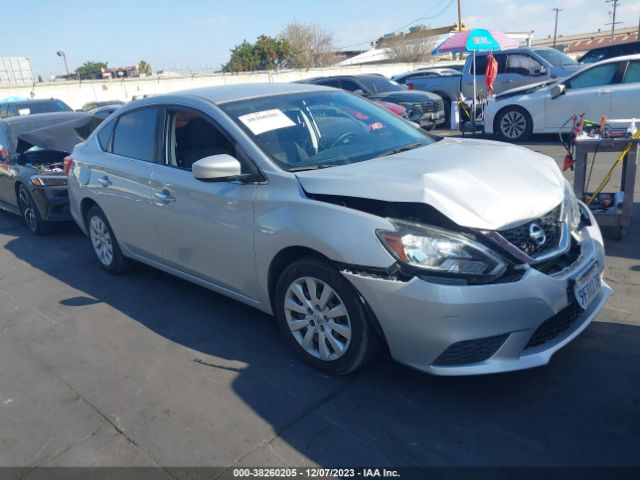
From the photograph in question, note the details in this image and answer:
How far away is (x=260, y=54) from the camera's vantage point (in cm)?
5394

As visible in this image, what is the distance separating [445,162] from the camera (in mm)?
3406

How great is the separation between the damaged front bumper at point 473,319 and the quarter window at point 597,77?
27.3 feet

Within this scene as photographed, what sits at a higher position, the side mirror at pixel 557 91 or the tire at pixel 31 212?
the side mirror at pixel 557 91

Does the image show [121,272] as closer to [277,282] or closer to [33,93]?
[277,282]

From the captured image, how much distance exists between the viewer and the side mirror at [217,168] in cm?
341

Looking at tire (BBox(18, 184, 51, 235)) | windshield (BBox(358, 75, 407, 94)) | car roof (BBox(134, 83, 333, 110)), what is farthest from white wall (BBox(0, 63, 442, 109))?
car roof (BBox(134, 83, 333, 110))

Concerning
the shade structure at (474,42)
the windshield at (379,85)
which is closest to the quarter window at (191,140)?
the windshield at (379,85)

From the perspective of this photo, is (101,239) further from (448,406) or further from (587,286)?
(587,286)

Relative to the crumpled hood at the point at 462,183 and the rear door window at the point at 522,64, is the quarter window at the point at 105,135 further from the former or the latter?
the rear door window at the point at 522,64

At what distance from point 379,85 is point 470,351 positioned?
40.7ft

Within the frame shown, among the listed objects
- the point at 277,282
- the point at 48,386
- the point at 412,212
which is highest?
the point at 412,212

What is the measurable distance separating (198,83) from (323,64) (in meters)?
26.9

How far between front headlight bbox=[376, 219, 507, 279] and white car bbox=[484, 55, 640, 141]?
764cm

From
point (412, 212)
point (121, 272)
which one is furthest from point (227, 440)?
point (121, 272)
